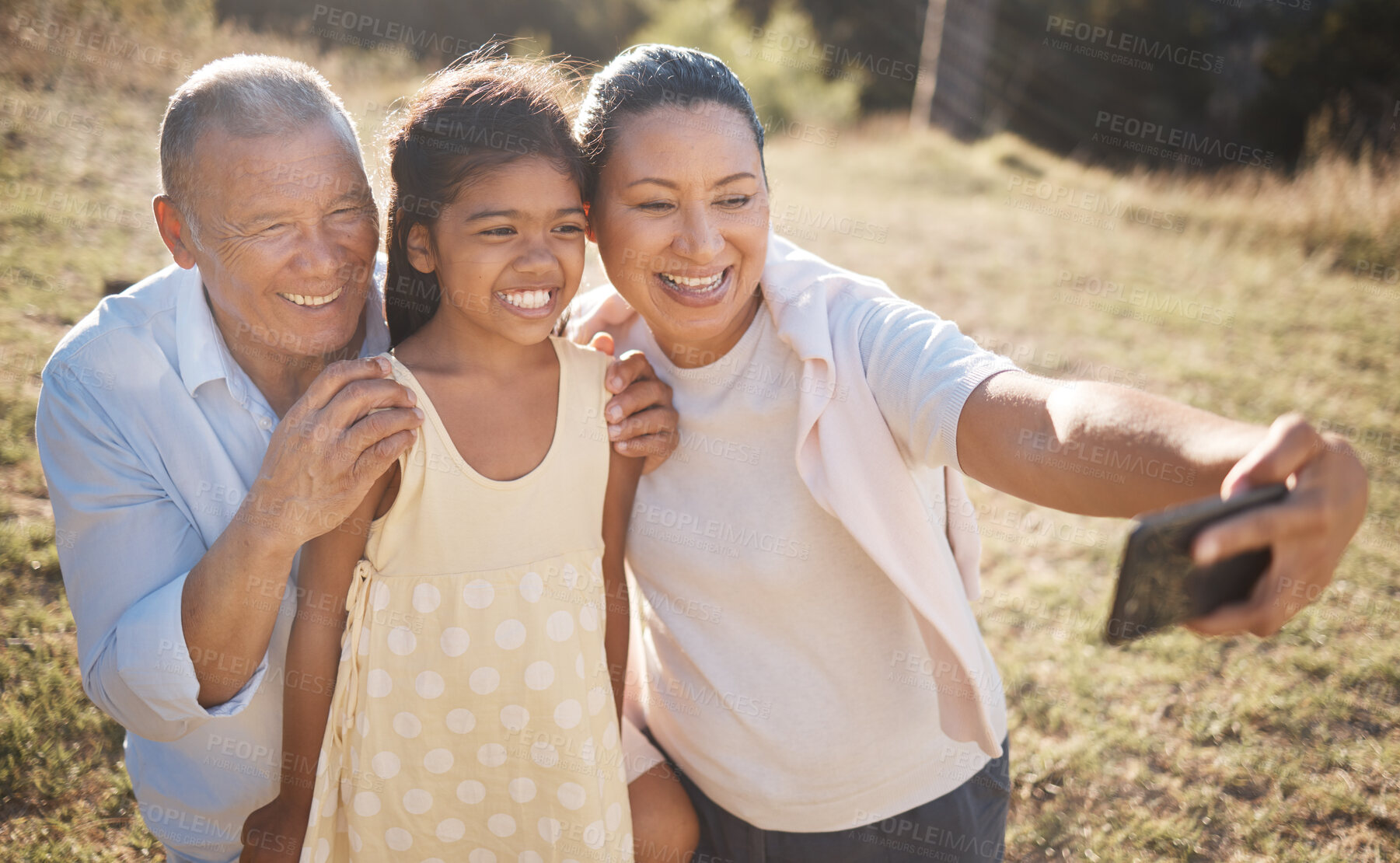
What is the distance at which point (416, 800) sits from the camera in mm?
1914

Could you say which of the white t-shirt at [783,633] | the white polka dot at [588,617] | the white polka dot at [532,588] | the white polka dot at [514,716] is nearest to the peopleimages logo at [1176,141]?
the white t-shirt at [783,633]

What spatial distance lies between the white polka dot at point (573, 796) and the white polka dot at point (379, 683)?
0.42 m

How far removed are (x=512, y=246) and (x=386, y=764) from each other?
1.13 m

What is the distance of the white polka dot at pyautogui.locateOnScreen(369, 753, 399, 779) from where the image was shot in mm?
1886

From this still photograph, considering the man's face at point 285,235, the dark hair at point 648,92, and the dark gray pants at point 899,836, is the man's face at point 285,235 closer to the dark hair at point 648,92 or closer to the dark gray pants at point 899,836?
the dark hair at point 648,92

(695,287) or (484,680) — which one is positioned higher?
(695,287)

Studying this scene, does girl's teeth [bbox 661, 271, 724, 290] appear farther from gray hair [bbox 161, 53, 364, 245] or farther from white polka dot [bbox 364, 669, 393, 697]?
white polka dot [bbox 364, 669, 393, 697]

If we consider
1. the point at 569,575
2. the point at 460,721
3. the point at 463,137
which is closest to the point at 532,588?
the point at 569,575

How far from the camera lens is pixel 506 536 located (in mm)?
1898

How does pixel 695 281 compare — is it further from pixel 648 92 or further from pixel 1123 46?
pixel 1123 46

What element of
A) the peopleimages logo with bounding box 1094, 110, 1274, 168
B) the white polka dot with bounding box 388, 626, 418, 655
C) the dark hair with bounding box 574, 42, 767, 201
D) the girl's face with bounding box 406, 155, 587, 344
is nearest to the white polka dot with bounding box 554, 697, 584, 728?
the white polka dot with bounding box 388, 626, 418, 655

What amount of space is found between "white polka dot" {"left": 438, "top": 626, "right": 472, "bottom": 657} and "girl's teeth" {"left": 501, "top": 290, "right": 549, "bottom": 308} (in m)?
0.69

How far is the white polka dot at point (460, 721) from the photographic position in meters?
1.88

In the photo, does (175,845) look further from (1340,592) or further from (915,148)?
(915,148)
